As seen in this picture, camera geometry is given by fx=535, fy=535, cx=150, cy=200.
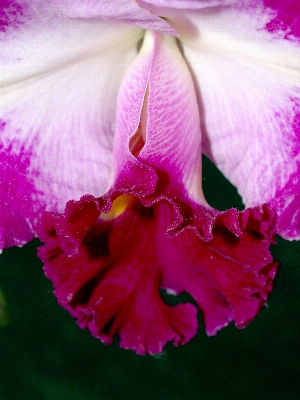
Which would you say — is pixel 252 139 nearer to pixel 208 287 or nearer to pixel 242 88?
pixel 242 88

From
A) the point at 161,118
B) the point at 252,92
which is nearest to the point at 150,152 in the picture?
the point at 161,118

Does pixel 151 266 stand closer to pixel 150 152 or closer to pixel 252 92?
pixel 150 152

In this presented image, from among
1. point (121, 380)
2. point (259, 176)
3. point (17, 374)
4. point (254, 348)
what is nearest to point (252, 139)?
point (259, 176)

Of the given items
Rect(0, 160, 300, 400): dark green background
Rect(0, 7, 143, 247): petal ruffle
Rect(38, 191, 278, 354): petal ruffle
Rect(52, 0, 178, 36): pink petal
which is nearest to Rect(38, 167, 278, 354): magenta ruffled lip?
Rect(38, 191, 278, 354): petal ruffle

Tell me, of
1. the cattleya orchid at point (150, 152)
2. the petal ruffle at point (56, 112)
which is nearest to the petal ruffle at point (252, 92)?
the cattleya orchid at point (150, 152)

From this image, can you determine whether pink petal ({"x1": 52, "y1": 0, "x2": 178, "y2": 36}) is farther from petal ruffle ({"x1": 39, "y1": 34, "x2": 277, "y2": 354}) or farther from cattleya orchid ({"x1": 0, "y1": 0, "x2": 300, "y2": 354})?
petal ruffle ({"x1": 39, "y1": 34, "x2": 277, "y2": 354})

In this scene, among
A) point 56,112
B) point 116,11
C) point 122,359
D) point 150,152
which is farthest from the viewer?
point 122,359

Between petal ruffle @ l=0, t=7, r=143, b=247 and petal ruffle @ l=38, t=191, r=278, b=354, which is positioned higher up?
petal ruffle @ l=0, t=7, r=143, b=247
